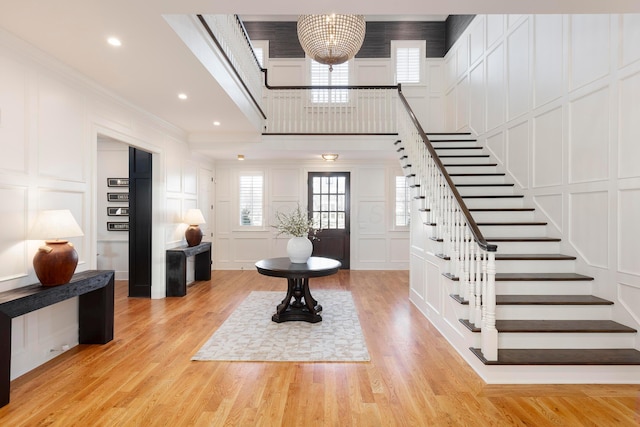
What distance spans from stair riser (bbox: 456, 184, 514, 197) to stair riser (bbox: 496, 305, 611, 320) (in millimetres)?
1975

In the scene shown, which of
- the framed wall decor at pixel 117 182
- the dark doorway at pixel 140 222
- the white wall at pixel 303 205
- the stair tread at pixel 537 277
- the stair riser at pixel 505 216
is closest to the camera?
the stair tread at pixel 537 277

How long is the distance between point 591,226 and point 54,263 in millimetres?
5030

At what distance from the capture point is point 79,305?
3.52 meters

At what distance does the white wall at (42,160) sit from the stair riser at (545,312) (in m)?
4.22

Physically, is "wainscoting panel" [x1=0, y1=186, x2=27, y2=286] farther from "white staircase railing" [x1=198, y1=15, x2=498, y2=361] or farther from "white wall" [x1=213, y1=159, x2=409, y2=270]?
"white wall" [x1=213, y1=159, x2=409, y2=270]

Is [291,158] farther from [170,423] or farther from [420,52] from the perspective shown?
[170,423]

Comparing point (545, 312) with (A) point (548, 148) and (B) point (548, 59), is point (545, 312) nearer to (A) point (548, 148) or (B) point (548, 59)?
(A) point (548, 148)

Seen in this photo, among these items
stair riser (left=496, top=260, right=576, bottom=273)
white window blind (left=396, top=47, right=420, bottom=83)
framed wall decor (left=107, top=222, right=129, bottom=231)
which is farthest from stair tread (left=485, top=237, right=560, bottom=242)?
framed wall decor (left=107, top=222, right=129, bottom=231)

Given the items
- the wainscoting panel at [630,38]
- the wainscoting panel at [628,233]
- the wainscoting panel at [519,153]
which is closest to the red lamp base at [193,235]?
the wainscoting panel at [519,153]

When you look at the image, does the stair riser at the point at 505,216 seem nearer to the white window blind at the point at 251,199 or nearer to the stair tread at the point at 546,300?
the stair tread at the point at 546,300

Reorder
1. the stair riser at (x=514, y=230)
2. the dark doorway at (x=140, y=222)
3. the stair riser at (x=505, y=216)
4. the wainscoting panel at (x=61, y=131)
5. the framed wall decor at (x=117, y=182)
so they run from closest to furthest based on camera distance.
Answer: the wainscoting panel at (x=61, y=131) < the stair riser at (x=514, y=230) < the stair riser at (x=505, y=216) < the dark doorway at (x=140, y=222) < the framed wall decor at (x=117, y=182)

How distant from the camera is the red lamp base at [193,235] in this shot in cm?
597

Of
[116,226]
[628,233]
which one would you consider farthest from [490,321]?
[116,226]

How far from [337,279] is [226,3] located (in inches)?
219
